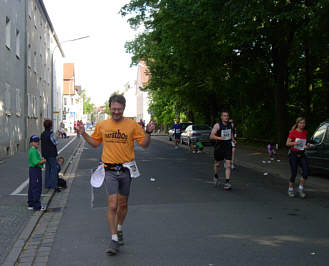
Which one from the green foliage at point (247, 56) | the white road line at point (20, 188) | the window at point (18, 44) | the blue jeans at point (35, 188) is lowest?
the white road line at point (20, 188)

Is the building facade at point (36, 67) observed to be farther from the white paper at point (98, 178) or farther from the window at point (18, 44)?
the white paper at point (98, 178)

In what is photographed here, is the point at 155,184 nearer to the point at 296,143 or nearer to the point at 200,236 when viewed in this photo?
the point at 296,143

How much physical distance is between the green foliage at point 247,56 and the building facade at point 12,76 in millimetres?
6718

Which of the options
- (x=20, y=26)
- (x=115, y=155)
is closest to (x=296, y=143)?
(x=115, y=155)

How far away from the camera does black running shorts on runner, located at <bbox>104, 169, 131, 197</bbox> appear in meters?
5.04

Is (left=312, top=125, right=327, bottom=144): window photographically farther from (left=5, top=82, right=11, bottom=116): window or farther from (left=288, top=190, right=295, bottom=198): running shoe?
(left=5, top=82, right=11, bottom=116): window

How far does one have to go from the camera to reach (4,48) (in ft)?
62.0

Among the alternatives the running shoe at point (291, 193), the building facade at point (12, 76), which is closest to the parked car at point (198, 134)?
the building facade at point (12, 76)

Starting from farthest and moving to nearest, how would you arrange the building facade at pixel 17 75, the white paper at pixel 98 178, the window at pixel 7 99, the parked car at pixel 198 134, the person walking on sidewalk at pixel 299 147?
the parked car at pixel 198 134, the window at pixel 7 99, the building facade at pixel 17 75, the person walking on sidewalk at pixel 299 147, the white paper at pixel 98 178

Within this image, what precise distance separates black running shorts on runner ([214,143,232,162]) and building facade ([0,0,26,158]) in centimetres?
1060

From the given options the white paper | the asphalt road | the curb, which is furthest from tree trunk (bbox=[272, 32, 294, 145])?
the white paper

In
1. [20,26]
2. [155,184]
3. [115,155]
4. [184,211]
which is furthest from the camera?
[20,26]

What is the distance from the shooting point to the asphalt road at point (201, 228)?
4805 mm

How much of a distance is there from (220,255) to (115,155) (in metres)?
1.66
